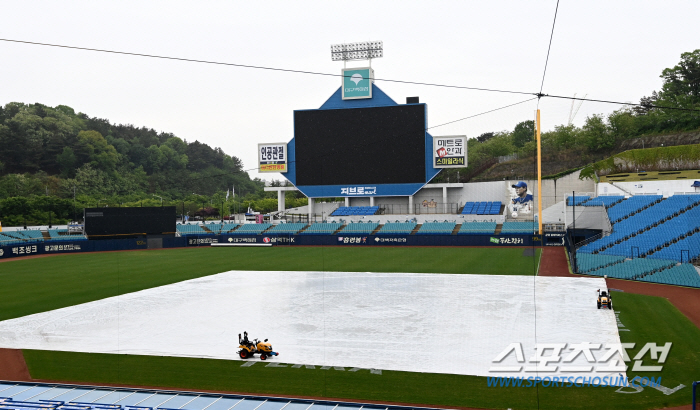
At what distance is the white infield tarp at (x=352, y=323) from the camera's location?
52.0ft

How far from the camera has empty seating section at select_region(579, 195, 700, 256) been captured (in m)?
37.3

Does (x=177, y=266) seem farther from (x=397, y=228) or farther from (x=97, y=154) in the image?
(x=97, y=154)

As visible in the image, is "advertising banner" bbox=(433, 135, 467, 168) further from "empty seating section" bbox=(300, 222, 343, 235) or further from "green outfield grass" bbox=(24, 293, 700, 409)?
"green outfield grass" bbox=(24, 293, 700, 409)

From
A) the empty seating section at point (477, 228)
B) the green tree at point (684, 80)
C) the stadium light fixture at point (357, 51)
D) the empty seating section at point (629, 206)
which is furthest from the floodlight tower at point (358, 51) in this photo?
the green tree at point (684, 80)

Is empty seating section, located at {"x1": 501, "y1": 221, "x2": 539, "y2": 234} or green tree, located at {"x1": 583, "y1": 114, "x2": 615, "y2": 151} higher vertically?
green tree, located at {"x1": 583, "y1": 114, "x2": 615, "y2": 151}

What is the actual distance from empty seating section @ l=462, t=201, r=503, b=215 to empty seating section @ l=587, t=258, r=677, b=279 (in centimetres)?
3001

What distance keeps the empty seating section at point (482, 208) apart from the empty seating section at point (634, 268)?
30005 mm

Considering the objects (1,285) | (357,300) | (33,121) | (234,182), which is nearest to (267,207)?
(234,182)

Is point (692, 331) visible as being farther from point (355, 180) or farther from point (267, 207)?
point (267, 207)

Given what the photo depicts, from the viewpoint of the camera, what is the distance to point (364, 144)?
63219 millimetres

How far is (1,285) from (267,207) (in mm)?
80777

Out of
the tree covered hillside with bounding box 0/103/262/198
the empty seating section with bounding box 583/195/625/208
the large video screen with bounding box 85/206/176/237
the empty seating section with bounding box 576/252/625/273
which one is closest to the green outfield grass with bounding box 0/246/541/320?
the empty seating section with bounding box 576/252/625/273

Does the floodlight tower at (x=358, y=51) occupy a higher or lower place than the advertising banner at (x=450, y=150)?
higher

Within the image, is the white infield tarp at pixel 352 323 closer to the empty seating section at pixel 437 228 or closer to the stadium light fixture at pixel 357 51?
the empty seating section at pixel 437 228
